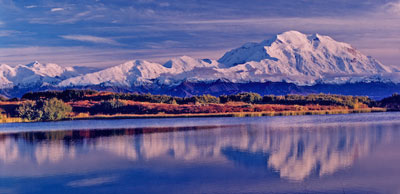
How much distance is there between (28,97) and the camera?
141 m

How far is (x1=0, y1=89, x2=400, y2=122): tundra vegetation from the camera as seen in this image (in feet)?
396

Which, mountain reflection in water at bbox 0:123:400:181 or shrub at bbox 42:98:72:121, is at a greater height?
shrub at bbox 42:98:72:121

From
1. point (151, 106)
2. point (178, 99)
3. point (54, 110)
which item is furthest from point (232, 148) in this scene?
point (178, 99)

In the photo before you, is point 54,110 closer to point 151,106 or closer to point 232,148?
point 151,106

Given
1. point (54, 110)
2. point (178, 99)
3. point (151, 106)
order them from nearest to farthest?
point (54, 110), point (151, 106), point (178, 99)

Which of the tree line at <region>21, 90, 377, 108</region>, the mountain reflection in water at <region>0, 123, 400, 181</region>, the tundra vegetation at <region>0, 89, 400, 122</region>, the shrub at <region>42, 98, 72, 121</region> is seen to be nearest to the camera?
the mountain reflection in water at <region>0, 123, 400, 181</region>

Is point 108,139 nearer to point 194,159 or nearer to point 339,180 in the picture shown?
point 194,159

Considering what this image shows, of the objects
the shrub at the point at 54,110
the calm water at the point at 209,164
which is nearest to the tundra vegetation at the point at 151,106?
the shrub at the point at 54,110

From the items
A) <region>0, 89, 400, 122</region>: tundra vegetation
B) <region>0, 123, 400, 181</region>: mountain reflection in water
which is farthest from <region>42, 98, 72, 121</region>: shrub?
<region>0, 123, 400, 181</region>: mountain reflection in water

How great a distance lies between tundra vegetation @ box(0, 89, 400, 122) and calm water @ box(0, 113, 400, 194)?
191 ft

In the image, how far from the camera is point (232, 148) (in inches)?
2000

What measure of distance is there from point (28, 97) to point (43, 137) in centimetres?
7593

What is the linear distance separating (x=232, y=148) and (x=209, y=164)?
372 inches

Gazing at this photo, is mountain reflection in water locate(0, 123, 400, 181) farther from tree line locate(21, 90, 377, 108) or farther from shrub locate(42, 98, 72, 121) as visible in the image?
tree line locate(21, 90, 377, 108)
